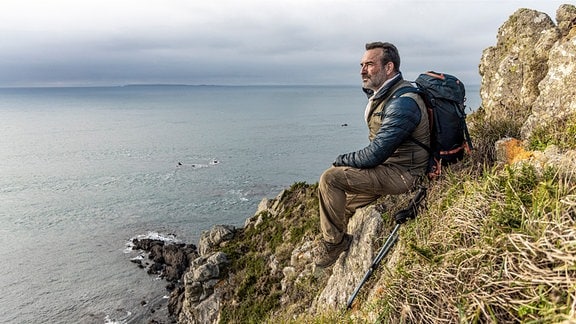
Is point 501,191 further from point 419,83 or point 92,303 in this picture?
point 92,303

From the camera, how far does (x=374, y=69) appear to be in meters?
6.87

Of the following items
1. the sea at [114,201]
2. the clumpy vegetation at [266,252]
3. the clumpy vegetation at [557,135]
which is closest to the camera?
the clumpy vegetation at [557,135]

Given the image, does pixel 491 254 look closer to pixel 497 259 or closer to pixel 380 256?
pixel 497 259

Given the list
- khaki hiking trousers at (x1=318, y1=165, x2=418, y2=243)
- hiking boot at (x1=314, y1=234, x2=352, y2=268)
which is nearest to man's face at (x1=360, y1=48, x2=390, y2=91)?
khaki hiking trousers at (x1=318, y1=165, x2=418, y2=243)

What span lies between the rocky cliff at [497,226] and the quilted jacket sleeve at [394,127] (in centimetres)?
101

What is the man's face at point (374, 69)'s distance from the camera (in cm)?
684

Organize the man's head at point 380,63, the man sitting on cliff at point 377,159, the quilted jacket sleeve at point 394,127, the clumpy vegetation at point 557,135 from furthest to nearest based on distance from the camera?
the man's head at point 380,63, the man sitting on cliff at point 377,159, the quilted jacket sleeve at point 394,127, the clumpy vegetation at point 557,135

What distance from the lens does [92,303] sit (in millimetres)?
30734

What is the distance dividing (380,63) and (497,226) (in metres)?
3.87

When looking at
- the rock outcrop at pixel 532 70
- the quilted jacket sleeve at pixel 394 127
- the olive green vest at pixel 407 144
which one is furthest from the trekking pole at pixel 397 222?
the rock outcrop at pixel 532 70

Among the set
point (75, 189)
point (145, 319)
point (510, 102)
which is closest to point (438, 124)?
point (510, 102)

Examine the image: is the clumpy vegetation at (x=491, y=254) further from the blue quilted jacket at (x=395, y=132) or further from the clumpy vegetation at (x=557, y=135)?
the blue quilted jacket at (x=395, y=132)

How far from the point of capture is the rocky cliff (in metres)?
3.16

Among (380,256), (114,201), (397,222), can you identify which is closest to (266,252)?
(380,256)
